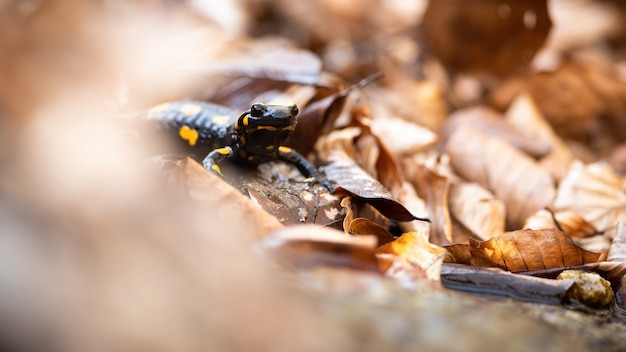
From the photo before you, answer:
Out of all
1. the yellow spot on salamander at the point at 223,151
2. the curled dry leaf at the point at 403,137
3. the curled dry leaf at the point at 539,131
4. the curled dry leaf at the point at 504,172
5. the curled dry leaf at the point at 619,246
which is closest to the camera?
the curled dry leaf at the point at 619,246

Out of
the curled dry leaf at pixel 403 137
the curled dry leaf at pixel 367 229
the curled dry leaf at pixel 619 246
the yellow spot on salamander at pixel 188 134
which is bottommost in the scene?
the curled dry leaf at pixel 619 246

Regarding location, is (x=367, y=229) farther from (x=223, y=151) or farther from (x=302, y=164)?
(x=223, y=151)

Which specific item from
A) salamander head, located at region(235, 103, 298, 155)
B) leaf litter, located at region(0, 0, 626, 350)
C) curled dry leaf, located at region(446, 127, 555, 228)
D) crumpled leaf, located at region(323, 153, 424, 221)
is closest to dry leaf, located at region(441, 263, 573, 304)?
leaf litter, located at region(0, 0, 626, 350)

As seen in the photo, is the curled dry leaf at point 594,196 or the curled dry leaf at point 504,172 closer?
the curled dry leaf at point 594,196

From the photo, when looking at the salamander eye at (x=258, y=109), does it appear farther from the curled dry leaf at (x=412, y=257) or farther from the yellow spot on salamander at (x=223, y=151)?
the curled dry leaf at (x=412, y=257)

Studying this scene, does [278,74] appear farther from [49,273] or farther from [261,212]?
[49,273]

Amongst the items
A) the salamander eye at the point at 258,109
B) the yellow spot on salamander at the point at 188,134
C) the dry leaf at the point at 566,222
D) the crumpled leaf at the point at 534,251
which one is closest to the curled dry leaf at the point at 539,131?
the dry leaf at the point at 566,222

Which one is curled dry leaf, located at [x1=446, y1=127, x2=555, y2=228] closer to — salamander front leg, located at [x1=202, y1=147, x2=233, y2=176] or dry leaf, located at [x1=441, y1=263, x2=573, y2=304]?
dry leaf, located at [x1=441, y1=263, x2=573, y2=304]

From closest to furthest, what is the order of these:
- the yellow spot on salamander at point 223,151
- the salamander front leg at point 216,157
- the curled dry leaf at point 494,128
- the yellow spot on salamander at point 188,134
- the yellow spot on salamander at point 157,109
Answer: the salamander front leg at point 216,157 < the yellow spot on salamander at point 223,151 < the yellow spot on salamander at point 188,134 < the yellow spot on salamander at point 157,109 < the curled dry leaf at point 494,128

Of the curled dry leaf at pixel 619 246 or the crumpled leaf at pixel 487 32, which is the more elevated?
the crumpled leaf at pixel 487 32
